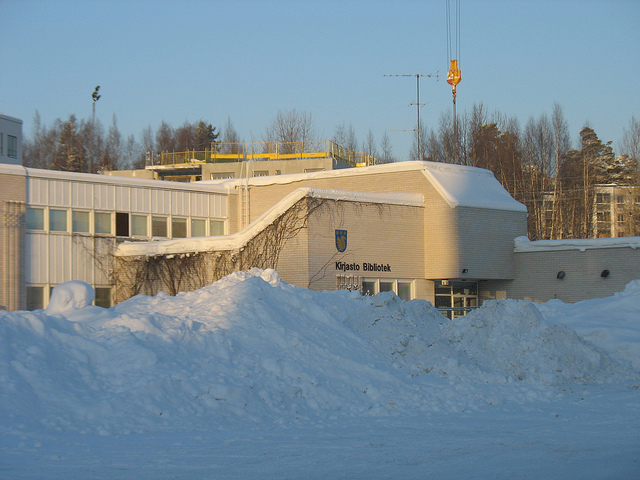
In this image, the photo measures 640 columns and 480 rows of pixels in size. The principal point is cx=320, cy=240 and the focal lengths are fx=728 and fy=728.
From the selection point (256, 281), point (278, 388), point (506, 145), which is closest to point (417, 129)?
point (506, 145)

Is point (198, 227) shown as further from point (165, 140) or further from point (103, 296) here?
point (165, 140)

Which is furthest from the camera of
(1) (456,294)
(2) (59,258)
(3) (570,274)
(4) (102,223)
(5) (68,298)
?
(1) (456,294)

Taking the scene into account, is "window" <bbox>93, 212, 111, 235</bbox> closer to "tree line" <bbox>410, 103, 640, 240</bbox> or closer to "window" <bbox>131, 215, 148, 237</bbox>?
"window" <bbox>131, 215, 148, 237</bbox>

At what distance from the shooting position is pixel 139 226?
28.5 meters

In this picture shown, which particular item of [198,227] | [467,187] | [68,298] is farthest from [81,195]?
[467,187]

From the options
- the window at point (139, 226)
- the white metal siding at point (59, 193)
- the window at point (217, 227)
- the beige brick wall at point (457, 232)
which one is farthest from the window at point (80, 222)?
the beige brick wall at point (457, 232)

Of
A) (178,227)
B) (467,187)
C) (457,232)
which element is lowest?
(457,232)

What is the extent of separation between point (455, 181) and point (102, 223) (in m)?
13.4

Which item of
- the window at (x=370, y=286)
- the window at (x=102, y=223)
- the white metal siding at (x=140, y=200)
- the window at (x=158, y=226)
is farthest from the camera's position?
the window at (x=158, y=226)

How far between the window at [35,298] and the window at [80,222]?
258 cm

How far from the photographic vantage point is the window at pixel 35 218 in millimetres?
25391

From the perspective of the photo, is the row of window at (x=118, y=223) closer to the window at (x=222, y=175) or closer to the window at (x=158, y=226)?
the window at (x=158, y=226)

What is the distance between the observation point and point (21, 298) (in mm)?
24500

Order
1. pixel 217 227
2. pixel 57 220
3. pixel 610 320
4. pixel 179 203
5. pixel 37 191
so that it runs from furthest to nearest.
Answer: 1. pixel 217 227
2. pixel 179 203
3. pixel 57 220
4. pixel 37 191
5. pixel 610 320
